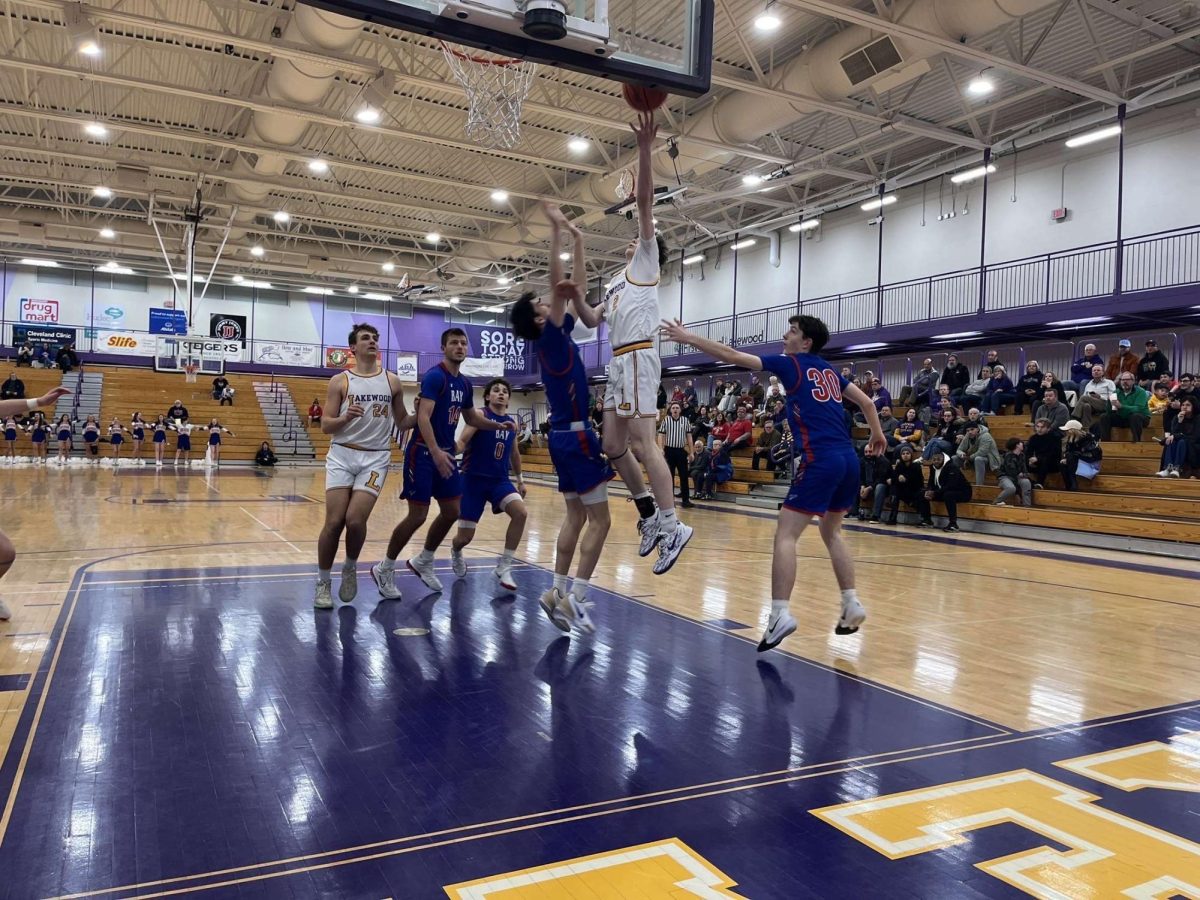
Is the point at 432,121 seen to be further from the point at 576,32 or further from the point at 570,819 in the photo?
the point at 570,819

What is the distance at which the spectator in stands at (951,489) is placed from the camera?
12.5m

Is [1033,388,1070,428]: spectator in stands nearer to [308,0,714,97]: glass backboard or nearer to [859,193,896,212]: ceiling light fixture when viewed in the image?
[859,193,896,212]: ceiling light fixture

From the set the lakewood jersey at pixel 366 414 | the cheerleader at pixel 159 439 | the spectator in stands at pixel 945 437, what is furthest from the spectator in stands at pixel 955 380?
the cheerleader at pixel 159 439

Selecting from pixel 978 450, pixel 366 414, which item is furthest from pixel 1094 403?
pixel 366 414

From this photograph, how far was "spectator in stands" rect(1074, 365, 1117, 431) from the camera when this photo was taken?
13.7 metres

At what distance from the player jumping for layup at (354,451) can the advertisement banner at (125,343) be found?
1202 inches

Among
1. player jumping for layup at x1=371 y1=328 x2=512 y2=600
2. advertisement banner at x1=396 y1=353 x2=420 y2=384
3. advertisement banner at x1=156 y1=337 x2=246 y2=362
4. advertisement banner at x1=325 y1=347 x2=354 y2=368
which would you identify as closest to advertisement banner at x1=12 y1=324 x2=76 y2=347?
advertisement banner at x1=156 y1=337 x2=246 y2=362

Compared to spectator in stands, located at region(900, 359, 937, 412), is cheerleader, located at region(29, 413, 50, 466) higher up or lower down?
lower down

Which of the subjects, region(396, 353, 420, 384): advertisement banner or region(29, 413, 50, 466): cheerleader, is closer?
region(29, 413, 50, 466): cheerleader

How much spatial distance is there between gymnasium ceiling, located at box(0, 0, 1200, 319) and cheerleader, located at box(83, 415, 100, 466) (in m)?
6.01

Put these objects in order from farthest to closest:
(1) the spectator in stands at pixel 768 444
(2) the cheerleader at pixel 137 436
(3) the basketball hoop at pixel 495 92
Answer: (2) the cheerleader at pixel 137 436
(1) the spectator in stands at pixel 768 444
(3) the basketball hoop at pixel 495 92

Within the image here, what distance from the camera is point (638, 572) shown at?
7746 millimetres

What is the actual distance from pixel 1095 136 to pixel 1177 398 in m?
6.84

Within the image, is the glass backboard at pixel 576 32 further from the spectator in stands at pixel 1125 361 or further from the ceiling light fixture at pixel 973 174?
the ceiling light fixture at pixel 973 174
